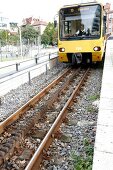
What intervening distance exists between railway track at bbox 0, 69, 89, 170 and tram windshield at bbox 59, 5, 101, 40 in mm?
4947

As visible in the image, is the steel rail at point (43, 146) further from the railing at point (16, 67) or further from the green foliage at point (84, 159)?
the railing at point (16, 67)

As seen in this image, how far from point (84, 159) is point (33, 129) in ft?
5.77

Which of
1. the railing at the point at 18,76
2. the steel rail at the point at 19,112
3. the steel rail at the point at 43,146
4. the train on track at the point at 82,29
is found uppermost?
the train on track at the point at 82,29

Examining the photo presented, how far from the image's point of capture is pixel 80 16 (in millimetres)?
12656

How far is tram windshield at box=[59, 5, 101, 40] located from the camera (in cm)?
1246

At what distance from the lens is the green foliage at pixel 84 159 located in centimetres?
414

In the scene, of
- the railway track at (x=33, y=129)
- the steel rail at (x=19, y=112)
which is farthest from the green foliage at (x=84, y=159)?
the steel rail at (x=19, y=112)

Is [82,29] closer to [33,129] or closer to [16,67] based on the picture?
[16,67]

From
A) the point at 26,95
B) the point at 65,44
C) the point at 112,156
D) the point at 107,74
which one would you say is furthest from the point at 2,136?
the point at 65,44

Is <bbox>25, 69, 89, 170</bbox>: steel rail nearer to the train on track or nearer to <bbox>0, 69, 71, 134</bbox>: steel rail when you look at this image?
<bbox>0, 69, 71, 134</bbox>: steel rail

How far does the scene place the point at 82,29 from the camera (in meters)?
12.9

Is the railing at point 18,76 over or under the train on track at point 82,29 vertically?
under

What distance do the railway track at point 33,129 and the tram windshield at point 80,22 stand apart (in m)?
4.95

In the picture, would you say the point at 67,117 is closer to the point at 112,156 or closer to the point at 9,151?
the point at 9,151
